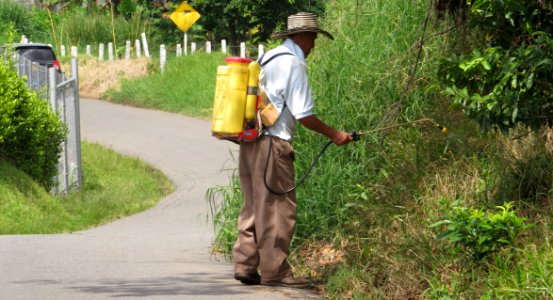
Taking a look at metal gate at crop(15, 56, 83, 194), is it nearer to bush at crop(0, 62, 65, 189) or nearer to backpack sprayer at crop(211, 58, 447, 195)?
bush at crop(0, 62, 65, 189)

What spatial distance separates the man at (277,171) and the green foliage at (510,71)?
36.2 inches

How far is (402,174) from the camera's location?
30.8 ft

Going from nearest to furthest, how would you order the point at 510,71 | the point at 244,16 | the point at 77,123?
the point at 510,71 → the point at 77,123 → the point at 244,16

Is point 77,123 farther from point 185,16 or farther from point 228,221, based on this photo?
point 185,16

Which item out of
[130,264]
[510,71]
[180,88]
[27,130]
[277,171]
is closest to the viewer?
[510,71]

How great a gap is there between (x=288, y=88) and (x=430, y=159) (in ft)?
4.91

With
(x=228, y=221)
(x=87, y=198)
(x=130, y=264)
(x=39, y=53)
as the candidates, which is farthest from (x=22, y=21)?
(x=130, y=264)

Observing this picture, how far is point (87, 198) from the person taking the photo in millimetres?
17781

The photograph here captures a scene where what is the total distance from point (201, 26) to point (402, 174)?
118ft

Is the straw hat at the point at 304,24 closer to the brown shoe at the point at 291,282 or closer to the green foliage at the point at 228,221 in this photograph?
the brown shoe at the point at 291,282

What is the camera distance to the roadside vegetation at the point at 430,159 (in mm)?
7531

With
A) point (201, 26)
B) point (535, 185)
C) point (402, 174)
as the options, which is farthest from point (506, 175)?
point (201, 26)

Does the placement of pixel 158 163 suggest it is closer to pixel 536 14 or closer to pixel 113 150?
pixel 113 150

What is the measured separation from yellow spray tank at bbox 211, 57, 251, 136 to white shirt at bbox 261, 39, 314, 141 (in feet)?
0.55
